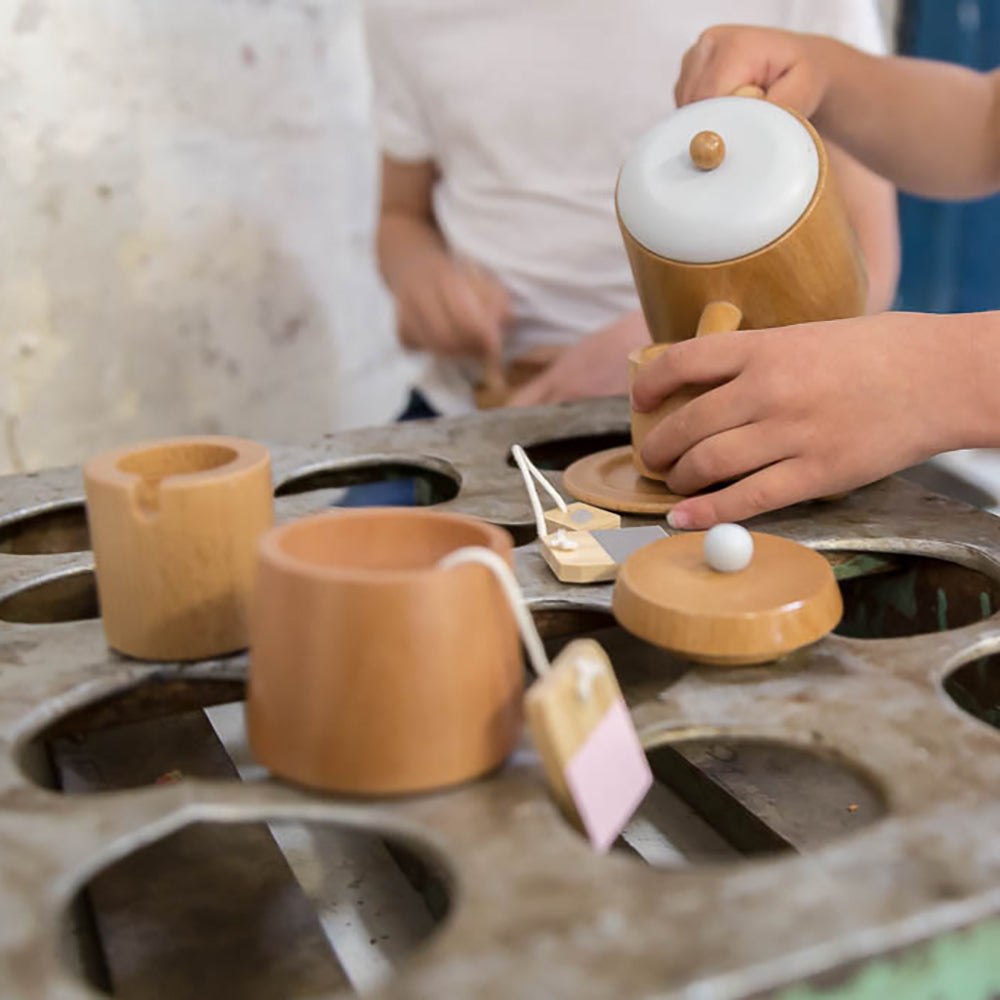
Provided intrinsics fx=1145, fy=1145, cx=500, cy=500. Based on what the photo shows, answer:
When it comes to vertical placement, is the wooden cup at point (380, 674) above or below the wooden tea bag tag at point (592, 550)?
above

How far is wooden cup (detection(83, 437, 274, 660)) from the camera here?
0.49 m

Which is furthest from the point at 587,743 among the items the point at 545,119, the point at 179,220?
the point at 179,220

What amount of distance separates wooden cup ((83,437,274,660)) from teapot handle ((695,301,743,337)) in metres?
0.29

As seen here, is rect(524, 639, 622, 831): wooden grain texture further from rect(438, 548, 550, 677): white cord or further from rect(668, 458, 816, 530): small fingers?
rect(668, 458, 816, 530): small fingers

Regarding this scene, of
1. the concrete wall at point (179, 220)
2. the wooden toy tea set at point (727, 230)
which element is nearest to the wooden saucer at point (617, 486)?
the wooden toy tea set at point (727, 230)

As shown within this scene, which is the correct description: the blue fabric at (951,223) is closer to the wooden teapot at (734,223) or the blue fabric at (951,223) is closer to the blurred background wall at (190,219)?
the blurred background wall at (190,219)

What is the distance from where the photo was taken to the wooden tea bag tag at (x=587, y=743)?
1.27 ft

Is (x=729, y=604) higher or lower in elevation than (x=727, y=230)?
lower

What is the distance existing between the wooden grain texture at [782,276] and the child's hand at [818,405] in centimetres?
6

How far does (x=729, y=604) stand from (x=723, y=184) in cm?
30

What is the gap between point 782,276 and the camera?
26.5 inches

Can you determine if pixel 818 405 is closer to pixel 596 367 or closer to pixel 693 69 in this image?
pixel 693 69

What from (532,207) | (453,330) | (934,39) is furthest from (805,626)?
(934,39)

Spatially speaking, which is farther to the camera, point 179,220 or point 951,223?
point 951,223
